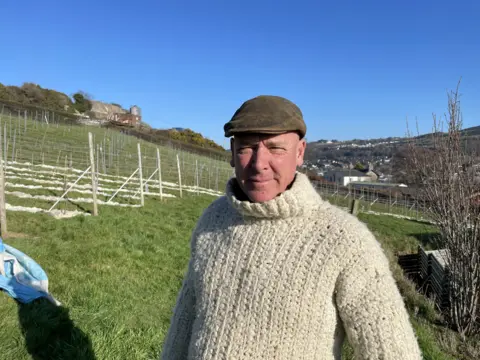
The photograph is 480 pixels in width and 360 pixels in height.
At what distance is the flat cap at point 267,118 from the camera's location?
3.76 feet

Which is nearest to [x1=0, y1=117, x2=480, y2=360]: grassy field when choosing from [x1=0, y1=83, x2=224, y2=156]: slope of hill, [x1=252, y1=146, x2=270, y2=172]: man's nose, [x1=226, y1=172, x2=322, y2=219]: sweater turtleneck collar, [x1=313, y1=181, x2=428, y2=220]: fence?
[x1=226, y1=172, x2=322, y2=219]: sweater turtleneck collar

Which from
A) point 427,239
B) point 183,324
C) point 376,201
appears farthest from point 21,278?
point 376,201

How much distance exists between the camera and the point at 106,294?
4316 mm

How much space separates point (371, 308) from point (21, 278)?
14.0 feet

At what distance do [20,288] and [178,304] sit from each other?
3.29m

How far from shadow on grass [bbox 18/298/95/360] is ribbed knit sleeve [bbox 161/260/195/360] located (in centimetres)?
208

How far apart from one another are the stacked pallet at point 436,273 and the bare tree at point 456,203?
1.73ft

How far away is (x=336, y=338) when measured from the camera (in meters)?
1.20

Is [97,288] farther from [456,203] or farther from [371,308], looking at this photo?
[456,203]

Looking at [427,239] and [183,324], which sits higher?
[183,324]

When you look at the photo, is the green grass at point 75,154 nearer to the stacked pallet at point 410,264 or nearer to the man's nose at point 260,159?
the stacked pallet at point 410,264

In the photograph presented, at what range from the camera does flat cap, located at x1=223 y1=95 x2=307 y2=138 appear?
115 centimetres

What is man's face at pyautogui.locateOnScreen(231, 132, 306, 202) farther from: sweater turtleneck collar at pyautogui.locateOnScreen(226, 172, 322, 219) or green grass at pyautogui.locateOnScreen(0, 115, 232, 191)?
green grass at pyautogui.locateOnScreen(0, 115, 232, 191)

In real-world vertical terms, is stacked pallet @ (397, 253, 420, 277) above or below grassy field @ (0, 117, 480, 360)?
below
